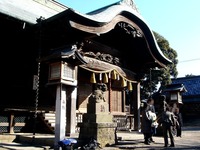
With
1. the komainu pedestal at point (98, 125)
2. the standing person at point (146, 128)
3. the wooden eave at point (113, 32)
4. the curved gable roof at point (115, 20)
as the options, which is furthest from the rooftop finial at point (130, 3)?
the standing person at point (146, 128)

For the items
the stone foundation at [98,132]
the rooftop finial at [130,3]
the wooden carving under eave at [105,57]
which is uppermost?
the rooftop finial at [130,3]

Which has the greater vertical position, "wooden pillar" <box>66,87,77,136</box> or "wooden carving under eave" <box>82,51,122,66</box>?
"wooden carving under eave" <box>82,51,122,66</box>

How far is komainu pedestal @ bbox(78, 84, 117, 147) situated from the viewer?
8.48 metres

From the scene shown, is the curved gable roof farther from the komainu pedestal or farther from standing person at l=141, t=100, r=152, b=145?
standing person at l=141, t=100, r=152, b=145

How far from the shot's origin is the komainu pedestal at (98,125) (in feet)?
27.8

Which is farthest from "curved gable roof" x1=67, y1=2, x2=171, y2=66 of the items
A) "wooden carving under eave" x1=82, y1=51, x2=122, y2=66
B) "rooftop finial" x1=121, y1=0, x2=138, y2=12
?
"wooden carving under eave" x1=82, y1=51, x2=122, y2=66

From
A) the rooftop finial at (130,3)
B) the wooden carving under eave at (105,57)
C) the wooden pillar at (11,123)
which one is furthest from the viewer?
the rooftop finial at (130,3)

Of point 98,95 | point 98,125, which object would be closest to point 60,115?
point 98,125

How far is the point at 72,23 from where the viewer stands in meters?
9.40

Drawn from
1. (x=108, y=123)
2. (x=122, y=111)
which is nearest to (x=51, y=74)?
(x=108, y=123)

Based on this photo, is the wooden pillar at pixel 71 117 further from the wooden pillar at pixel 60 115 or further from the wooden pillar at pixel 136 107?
the wooden pillar at pixel 136 107

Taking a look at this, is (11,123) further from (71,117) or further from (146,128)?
(146,128)

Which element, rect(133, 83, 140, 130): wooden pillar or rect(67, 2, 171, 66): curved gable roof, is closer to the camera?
rect(67, 2, 171, 66): curved gable roof

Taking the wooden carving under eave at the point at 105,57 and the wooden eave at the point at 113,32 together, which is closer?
the wooden eave at the point at 113,32
